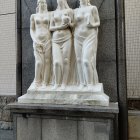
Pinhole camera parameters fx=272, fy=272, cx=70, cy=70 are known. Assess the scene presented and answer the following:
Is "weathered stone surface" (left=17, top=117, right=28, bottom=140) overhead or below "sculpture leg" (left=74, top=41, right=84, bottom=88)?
below

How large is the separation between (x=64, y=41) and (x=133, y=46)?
1852 mm

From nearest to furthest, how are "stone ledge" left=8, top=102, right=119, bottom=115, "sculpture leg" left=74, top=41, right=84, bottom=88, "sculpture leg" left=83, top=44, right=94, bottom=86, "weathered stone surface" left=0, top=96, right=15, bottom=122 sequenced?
"stone ledge" left=8, top=102, right=119, bottom=115 < "sculpture leg" left=83, top=44, right=94, bottom=86 < "sculpture leg" left=74, top=41, right=84, bottom=88 < "weathered stone surface" left=0, top=96, right=15, bottom=122

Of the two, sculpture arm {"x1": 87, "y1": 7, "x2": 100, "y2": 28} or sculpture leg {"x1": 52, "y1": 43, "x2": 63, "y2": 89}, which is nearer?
sculpture arm {"x1": 87, "y1": 7, "x2": 100, "y2": 28}

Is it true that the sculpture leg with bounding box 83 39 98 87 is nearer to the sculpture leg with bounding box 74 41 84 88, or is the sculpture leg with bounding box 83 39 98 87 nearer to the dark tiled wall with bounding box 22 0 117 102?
the sculpture leg with bounding box 74 41 84 88

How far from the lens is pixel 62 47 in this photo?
17.9 feet

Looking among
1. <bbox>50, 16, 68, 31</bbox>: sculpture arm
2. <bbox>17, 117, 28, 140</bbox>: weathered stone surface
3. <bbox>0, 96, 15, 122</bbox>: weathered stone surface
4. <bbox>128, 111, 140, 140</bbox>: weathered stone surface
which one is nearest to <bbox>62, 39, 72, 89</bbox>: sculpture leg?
<bbox>50, 16, 68, 31</bbox>: sculpture arm

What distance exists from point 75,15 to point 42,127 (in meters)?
2.30

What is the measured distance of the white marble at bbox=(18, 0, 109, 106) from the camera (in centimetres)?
520

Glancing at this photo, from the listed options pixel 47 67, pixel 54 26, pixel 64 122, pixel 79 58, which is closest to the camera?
pixel 64 122

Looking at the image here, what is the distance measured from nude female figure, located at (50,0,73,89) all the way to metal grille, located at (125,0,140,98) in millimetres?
1676

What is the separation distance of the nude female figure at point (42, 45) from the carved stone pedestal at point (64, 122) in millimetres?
664

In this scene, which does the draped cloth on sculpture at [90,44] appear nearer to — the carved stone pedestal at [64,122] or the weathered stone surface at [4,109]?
the carved stone pedestal at [64,122]

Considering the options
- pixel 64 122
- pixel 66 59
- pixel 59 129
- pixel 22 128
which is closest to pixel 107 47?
pixel 66 59

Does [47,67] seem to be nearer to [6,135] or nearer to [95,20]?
[95,20]
